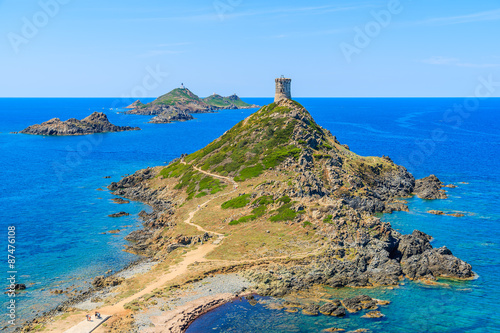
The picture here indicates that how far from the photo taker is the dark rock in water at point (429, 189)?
10969 centimetres

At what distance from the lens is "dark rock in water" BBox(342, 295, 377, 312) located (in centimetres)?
5224

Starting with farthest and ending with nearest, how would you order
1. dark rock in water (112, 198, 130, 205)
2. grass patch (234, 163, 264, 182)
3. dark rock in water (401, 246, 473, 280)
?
dark rock in water (112, 198, 130, 205) < grass patch (234, 163, 264, 182) < dark rock in water (401, 246, 473, 280)

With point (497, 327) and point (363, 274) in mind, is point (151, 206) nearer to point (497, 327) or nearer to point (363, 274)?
point (363, 274)

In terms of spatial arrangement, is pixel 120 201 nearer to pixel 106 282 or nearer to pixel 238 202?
pixel 238 202

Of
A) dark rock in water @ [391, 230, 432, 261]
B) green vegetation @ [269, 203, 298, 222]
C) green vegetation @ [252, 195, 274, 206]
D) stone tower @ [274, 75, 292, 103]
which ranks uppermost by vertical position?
stone tower @ [274, 75, 292, 103]

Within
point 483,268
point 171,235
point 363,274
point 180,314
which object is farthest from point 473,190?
point 180,314

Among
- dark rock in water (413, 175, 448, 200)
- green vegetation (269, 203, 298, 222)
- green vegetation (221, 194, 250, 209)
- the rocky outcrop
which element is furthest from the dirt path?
dark rock in water (413, 175, 448, 200)

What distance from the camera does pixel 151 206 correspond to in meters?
107

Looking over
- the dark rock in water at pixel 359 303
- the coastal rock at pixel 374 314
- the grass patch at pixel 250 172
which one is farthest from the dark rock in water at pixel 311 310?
the grass patch at pixel 250 172

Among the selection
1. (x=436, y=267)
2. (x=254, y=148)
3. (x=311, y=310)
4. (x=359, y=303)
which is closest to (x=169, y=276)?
(x=311, y=310)

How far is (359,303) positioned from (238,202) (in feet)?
128

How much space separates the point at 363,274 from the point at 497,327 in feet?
58.7

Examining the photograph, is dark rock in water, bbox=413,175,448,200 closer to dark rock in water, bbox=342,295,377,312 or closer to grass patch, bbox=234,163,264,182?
grass patch, bbox=234,163,264,182

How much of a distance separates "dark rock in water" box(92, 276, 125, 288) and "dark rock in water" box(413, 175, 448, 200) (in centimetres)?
8315
